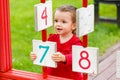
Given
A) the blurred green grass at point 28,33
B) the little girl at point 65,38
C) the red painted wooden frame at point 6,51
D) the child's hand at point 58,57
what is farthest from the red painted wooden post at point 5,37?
the blurred green grass at point 28,33

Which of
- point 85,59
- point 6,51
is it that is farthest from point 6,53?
point 85,59

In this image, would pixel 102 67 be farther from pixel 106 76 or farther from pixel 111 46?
pixel 111 46

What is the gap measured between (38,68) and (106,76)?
28.1 inches

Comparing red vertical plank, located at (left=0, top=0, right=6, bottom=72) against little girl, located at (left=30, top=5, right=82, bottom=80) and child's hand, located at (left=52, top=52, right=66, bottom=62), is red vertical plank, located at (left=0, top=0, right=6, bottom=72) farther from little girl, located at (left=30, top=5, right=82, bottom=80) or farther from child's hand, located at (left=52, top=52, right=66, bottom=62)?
child's hand, located at (left=52, top=52, right=66, bottom=62)

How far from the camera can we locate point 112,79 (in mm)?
4094

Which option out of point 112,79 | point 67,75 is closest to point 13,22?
point 112,79

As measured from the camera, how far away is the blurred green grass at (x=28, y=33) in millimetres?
4881

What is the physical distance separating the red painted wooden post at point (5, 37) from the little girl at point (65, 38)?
27 cm

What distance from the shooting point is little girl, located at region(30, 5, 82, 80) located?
290cm

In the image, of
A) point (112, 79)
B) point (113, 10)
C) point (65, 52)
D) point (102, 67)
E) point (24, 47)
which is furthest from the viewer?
point (113, 10)

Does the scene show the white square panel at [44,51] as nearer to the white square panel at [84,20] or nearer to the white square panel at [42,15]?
the white square panel at [42,15]

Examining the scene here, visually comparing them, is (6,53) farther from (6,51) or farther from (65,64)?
(65,64)

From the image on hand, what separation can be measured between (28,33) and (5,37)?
285 centimetres

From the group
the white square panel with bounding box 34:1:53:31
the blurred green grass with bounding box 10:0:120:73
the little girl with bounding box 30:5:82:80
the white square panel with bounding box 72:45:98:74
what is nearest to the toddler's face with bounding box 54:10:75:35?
the little girl with bounding box 30:5:82:80
